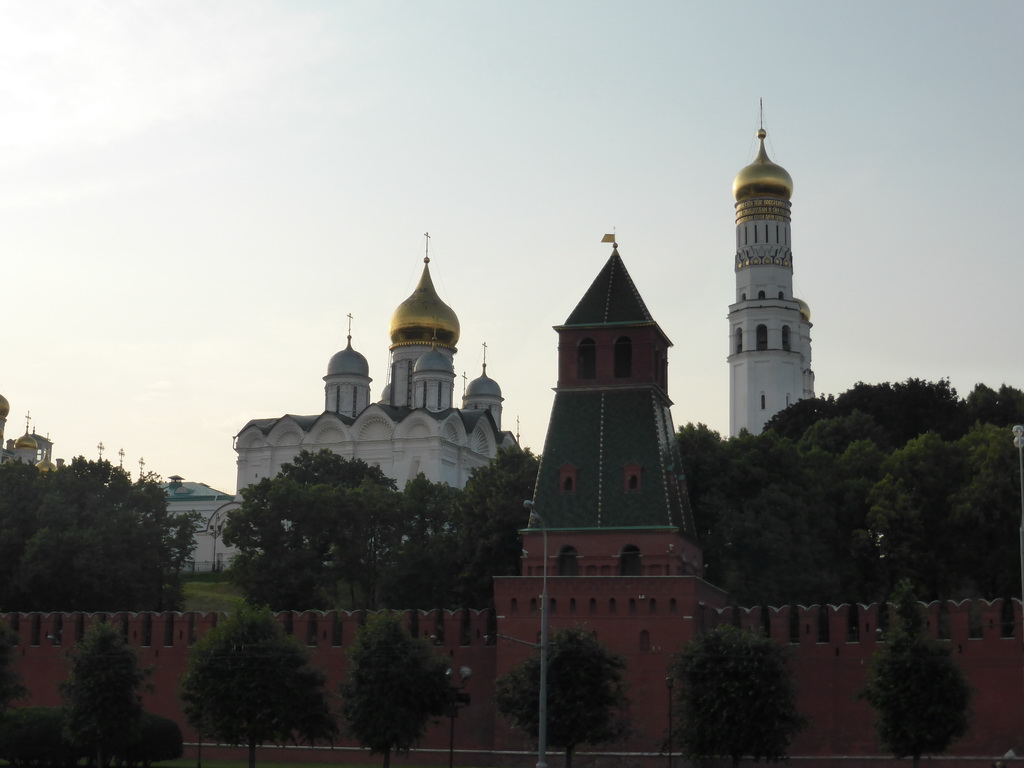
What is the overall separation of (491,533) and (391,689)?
12.0 m

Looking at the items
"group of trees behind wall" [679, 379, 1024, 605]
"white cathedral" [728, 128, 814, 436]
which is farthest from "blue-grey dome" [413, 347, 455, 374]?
"group of trees behind wall" [679, 379, 1024, 605]

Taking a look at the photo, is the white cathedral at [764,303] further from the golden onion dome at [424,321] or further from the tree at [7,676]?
the tree at [7,676]

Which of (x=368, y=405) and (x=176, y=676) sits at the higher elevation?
(x=368, y=405)

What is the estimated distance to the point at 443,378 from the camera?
9175 cm

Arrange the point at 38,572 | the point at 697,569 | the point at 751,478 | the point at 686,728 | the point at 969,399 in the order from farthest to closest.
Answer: the point at 969,399 < the point at 38,572 < the point at 751,478 < the point at 697,569 < the point at 686,728

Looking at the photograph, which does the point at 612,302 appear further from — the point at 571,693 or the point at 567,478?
the point at 571,693

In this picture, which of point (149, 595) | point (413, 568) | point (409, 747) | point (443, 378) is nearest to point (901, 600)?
point (409, 747)

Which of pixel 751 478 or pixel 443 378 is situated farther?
pixel 443 378

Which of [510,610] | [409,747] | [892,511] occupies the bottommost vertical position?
[409,747]

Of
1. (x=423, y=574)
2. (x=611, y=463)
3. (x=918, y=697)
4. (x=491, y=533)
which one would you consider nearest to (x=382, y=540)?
(x=423, y=574)

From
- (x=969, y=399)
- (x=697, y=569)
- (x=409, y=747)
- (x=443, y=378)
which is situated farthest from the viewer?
(x=443, y=378)

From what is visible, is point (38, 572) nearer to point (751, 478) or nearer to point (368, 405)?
point (751, 478)

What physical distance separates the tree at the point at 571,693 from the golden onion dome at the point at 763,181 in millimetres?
54786

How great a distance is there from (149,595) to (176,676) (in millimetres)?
10758
